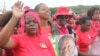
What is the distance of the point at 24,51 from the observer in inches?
188

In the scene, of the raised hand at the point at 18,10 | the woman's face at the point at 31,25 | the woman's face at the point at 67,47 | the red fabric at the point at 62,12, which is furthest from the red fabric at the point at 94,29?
the raised hand at the point at 18,10

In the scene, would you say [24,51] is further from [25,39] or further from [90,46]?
[90,46]

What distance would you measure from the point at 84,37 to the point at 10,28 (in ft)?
9.80

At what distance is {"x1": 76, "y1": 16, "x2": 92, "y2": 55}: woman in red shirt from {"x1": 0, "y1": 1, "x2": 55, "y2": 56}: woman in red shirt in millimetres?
2105

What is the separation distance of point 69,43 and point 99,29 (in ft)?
4.55

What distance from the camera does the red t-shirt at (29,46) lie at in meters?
4.75

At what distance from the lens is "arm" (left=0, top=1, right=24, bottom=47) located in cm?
443

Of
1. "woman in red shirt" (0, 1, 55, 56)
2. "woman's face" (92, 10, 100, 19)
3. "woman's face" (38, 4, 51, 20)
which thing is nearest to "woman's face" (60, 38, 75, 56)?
"woman's face" (38, 4, 51, 20)

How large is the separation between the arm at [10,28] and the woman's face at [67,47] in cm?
177

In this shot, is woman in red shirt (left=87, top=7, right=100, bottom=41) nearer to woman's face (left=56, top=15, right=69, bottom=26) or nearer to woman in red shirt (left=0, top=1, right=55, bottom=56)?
woman's face (left=56, top=15, right=69, bottom=26)

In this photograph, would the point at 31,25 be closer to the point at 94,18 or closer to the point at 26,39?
the point at 26,39

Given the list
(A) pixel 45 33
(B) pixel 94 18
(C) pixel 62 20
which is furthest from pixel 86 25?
(A) pixel 45 33

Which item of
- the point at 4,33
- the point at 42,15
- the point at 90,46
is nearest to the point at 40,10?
the point at 42,15

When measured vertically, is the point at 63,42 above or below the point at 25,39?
below
